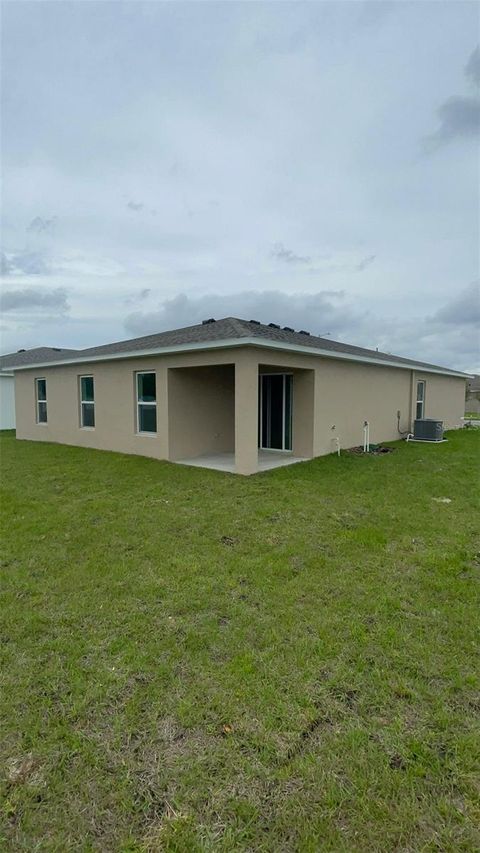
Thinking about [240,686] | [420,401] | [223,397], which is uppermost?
[223,397]

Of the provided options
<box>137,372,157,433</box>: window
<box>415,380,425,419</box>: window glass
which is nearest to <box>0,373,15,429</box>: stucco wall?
<box>137,372,157,433</box>: window

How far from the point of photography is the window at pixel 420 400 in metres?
16.4

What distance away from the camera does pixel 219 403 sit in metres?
11.3

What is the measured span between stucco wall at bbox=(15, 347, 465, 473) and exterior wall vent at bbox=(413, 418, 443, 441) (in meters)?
1.29

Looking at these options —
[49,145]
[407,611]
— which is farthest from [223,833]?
[49,145]

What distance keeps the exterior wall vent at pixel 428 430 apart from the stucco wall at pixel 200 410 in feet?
23.3

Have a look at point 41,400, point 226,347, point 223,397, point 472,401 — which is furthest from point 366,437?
point 472,401

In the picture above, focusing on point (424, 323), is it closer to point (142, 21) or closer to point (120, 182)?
point (120, 182)

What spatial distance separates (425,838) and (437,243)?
15281 millimetres

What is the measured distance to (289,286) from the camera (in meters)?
20.7

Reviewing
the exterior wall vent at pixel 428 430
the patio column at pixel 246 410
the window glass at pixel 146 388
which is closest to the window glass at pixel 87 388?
the window glass at pixel 146 388

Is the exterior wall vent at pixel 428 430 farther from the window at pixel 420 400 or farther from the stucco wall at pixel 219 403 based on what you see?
the window at pixel 420 400

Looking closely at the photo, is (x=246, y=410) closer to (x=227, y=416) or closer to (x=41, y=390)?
(x=227, y=416)

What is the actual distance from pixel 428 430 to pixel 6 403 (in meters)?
17.8
